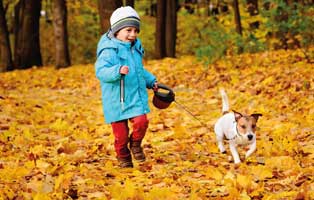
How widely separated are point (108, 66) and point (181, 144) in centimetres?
180

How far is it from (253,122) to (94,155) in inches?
81.1

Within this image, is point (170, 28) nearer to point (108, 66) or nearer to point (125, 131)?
point (125, 131)

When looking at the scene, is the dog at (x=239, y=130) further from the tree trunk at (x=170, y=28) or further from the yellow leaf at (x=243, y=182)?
the tree trunk at (x=170, y=28)

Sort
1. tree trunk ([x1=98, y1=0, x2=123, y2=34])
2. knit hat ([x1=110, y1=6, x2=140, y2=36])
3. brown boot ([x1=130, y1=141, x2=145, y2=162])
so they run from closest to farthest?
knit hat ([x1=110, y1=6, x2=140, y2=36])
brown boot ([x1=130, y1=141, x2=145, y2=162])
tree trunk ([x1=98, y1=0, x2=123, y2=34])

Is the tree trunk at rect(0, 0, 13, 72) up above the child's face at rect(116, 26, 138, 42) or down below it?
above

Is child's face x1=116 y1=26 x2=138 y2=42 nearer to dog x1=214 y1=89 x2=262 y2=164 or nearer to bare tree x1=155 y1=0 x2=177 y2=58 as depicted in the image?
dog x1=214 y1=89 x2=262 y2=164

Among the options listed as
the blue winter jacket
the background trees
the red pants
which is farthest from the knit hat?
the background trees

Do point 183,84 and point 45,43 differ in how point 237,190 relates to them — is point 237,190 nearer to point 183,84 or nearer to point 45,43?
point 183,84

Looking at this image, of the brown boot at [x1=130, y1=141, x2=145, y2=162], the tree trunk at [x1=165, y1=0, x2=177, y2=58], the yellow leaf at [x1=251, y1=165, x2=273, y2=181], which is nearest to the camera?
the yellow leaf at [x1=251, y1=165, x2=273, y2=181]

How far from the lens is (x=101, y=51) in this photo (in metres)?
5.81

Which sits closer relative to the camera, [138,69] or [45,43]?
[138,69]

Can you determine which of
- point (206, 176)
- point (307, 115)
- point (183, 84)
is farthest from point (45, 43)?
point (206, 176)

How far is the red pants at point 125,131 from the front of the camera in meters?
5.84

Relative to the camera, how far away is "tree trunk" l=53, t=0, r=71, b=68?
21.0 m
